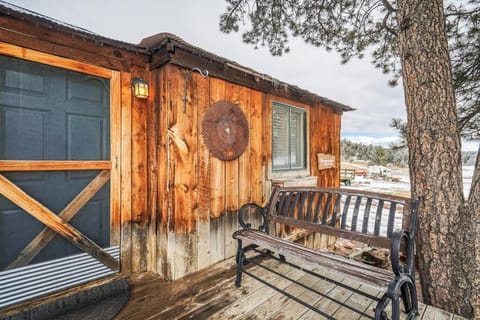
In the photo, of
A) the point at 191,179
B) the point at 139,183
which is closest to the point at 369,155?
the point at 191,179

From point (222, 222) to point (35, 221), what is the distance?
171 centimetres

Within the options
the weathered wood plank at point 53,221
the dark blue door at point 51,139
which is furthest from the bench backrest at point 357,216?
the dark blue door at point 51,139

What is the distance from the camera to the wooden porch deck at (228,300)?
171 cm

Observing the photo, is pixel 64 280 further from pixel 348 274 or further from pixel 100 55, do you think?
pixel 348 274

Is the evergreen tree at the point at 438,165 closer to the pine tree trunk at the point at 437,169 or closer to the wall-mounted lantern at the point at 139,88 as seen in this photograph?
the pine tree trunk at the point at 437,169

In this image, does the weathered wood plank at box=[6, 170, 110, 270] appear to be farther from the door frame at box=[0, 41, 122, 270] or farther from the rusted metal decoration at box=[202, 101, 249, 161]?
the rusted metal decoration at box=[202, 101, 249, 161]

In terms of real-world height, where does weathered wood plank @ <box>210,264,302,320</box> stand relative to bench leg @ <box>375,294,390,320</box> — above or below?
below

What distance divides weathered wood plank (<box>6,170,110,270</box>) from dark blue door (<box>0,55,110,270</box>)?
3 cm

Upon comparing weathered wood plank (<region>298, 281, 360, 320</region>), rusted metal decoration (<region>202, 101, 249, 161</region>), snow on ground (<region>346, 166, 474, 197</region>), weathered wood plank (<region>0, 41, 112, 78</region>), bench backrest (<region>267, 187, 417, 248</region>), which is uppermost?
weathered wood plank (<region>0, 41, 112, 78</region>)

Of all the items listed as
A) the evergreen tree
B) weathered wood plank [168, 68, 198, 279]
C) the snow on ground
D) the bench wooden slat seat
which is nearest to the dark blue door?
weathered wood plank [168, 68, 198, 279]

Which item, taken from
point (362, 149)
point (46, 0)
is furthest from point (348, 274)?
point (362, 149)

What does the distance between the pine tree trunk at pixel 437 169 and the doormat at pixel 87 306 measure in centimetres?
274

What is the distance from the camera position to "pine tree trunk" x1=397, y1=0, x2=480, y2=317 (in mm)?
1860

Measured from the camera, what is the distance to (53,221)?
184cm
